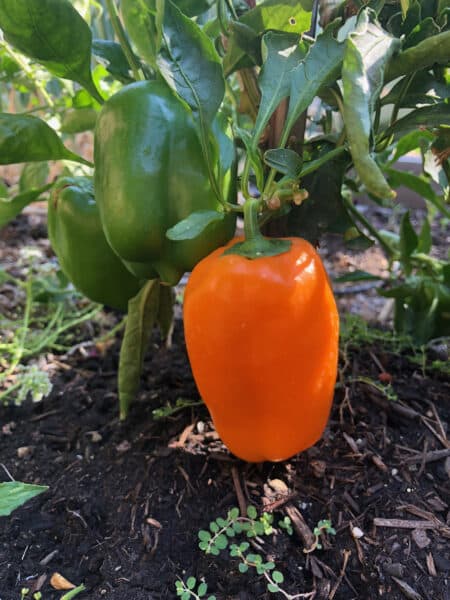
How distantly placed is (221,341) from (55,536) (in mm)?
456

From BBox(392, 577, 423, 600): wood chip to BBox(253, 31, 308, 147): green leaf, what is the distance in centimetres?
70

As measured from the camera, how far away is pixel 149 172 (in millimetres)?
843

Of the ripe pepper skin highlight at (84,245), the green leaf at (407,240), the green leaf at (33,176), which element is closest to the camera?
the ripe pepper skin highlight at (84,245)

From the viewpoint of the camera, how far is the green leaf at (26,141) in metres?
0.91

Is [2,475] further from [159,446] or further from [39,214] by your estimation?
[39,214]

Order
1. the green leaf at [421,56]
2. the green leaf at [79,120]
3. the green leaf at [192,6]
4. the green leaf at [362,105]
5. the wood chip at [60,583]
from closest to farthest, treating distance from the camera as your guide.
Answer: the green leaf at [362,105]
the green leaf at [421,56]
the wood chip at [60,583]
the green leaf at [192,6]
the green leaf at [79,120]

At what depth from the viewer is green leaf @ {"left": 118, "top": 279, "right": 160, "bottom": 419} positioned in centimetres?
109

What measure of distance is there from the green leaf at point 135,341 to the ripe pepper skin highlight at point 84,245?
6 centimetres

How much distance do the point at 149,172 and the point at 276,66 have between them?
25 cm

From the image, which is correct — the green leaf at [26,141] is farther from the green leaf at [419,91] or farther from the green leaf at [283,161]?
the green leaf at [419,91]

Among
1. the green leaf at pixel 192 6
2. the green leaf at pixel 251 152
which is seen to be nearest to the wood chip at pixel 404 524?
the green leaf at pixel 251 152

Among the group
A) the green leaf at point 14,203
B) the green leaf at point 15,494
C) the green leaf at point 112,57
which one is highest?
the green leaf at point 112,57

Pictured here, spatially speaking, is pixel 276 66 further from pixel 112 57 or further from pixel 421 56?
pixel 112 57

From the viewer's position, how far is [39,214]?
7.89 feet
